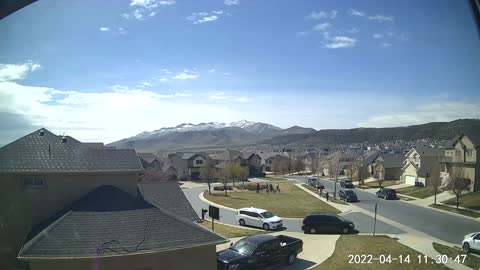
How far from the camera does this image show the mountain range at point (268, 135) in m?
3.32

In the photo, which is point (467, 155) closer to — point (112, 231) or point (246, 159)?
point (112, 231)

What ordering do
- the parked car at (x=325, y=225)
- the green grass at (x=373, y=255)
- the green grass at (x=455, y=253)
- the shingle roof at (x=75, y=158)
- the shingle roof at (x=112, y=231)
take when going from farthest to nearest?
the parked car at (x=325, y=225) < the shingle roof at (x=75, y=158) < the green grass at (x=373, y=255) < the shingle roof at (x=112, y=231) < the green grass at (x=455, y=253)

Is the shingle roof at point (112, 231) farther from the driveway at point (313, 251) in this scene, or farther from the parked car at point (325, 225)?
the parked car at point (325, 225)

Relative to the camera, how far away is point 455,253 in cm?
409

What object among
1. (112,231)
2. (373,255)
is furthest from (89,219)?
(373,255)

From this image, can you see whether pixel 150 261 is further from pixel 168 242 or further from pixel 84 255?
pixel 84 255

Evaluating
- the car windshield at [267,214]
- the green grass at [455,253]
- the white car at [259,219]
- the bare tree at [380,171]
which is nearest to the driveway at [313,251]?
the white car at [259,219]

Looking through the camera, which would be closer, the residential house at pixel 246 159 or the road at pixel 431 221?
the road at pixel 431 221

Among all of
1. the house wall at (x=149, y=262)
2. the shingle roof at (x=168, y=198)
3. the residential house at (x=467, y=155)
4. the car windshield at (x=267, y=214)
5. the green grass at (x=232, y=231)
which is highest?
the residential house at (x=467, y=155)

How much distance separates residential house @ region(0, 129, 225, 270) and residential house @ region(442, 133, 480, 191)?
3.39 metres

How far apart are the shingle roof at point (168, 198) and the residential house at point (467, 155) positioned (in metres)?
5.42

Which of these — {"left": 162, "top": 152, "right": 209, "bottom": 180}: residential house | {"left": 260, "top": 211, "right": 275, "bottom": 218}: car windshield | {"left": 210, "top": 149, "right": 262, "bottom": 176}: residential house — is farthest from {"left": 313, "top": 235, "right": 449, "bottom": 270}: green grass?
{"left": 210, "top": 149, "right": 262, "bottom": 176}: residential house

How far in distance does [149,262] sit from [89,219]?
5.46 feet

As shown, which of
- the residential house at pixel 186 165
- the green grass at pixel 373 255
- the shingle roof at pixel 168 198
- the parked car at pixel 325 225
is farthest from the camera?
the residential house at pixel 186 165
